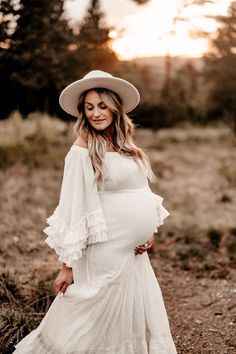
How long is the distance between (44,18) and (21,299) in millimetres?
3729

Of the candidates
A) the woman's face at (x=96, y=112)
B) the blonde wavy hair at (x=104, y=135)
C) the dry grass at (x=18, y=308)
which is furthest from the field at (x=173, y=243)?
the woman's face at (x=96, y=112)

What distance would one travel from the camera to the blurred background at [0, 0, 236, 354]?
4.52m

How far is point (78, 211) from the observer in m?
2.75

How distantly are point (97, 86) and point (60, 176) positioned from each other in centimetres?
888

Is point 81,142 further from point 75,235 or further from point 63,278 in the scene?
point 63,278

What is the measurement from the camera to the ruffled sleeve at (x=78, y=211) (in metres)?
2.74

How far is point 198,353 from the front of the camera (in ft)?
12.7

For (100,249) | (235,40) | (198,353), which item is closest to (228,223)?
(198,353)

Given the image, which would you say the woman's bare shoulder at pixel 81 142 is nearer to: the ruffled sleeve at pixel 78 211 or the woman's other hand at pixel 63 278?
the ruffled sleeve at pixel 78 211

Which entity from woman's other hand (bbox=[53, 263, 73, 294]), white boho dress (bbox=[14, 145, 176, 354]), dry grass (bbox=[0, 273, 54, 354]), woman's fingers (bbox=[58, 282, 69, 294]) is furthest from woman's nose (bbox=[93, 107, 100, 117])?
dry grass (bbox=[0, 273, 54, 354])

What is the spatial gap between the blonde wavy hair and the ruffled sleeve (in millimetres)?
67

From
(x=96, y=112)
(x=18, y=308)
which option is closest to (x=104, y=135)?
(x=96, y=112)

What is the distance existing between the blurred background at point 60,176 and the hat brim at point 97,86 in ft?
1.32

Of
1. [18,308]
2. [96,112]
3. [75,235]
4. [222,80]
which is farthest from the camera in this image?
[222,80]
